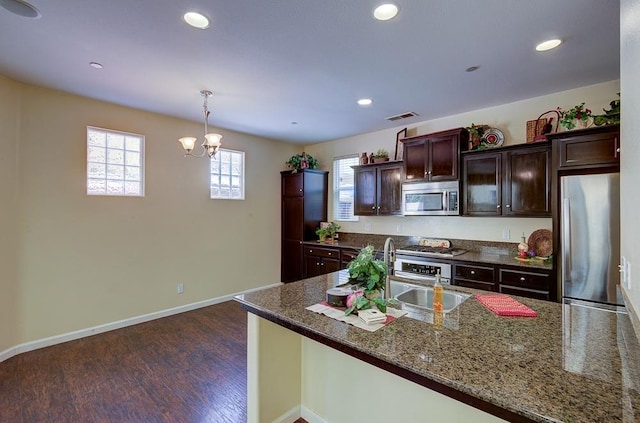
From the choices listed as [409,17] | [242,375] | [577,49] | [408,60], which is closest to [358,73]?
[408,60]

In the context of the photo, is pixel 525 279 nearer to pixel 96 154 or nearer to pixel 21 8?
pixel 21 8

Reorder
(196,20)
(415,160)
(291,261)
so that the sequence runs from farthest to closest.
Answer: (291,261) → (415,160) → (196,20)

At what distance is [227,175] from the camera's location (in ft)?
16.0

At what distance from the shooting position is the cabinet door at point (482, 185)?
3461 mm

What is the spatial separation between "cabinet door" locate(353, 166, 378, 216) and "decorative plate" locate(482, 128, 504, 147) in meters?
1.55

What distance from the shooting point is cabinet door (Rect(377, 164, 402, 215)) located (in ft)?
14.4

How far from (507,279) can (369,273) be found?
213 centimetres

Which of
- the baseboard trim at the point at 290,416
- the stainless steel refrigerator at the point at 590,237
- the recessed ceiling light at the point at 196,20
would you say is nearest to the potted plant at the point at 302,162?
the recessed ceiling light at the point at 196,20

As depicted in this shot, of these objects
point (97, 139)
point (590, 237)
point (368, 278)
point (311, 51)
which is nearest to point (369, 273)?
point (368, 278)

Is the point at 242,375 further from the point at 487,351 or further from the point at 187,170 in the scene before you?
the point at 187,170

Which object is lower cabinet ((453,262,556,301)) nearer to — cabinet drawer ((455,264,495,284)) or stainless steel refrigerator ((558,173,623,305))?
cabinet drawer ((455,264,495,284))

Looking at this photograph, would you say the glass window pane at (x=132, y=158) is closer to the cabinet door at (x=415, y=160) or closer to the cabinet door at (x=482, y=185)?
the cabinet door at (x=415, y=160)

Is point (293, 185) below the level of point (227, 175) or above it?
below

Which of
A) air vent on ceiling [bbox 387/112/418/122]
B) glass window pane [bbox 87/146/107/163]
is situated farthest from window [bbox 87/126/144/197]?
air vent on ceiling [bbox 387/112/418/122]
